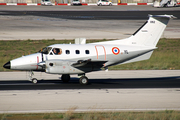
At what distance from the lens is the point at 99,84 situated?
1847 cm

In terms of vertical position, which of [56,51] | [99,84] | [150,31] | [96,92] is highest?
[150,31]

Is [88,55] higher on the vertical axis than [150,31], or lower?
lower

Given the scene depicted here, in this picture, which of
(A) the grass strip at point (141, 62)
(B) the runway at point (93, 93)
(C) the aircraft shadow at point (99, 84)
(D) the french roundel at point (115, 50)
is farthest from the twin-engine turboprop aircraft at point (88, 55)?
(A) the grass strip at point (141, 62)

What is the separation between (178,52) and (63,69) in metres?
20.8

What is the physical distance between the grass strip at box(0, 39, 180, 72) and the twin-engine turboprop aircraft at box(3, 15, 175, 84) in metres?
6.92

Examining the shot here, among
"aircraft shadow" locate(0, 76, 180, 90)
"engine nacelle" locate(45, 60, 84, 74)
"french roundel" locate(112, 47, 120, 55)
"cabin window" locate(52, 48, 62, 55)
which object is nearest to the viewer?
"engine nacelle" locate(45, 60, 84, 74)

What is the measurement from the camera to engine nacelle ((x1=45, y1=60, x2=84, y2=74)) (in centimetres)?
1695

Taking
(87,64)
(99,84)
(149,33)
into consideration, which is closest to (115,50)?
(87,64)

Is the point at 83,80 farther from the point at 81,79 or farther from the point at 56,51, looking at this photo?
the point at 56,51

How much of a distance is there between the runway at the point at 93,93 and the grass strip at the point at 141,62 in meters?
4.82

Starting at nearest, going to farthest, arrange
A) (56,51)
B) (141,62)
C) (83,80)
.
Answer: (56,51) < (83,80) < (141,62)

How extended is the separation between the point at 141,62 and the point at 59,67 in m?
14.0

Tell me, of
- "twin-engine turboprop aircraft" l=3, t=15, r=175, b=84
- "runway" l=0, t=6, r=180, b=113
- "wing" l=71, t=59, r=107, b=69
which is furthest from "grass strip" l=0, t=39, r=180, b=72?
"wing" l=71, t=59, r=107, b=69

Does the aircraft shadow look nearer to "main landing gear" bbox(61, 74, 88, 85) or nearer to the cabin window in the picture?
"main landing gear" bbox(61, 74, 88, 85)
